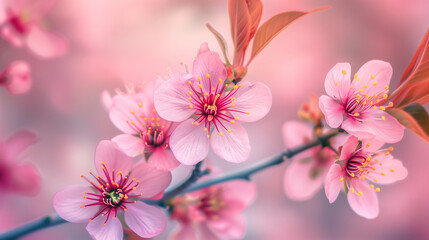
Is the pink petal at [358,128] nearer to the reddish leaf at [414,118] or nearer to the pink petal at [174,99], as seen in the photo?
the reddish leaf at [414,118]

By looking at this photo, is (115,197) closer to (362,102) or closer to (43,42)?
(362,102)

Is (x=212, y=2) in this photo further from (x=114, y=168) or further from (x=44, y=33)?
(x=114, y=168)

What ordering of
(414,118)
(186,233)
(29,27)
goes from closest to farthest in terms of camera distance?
(414,118)
(186,233)
(29,27)

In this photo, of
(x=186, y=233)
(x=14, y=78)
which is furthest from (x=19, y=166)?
(x=186, y=233)

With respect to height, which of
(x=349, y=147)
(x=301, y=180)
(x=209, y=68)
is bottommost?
(x=301, y=180)

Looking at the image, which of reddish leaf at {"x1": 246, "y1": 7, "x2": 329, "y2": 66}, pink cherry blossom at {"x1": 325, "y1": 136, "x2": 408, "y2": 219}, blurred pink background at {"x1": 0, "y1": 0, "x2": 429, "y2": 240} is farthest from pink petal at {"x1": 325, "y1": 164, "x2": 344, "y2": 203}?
blurred pink background at {"x1": 0, "y1": 0, "x2": 429, "y2": 240}

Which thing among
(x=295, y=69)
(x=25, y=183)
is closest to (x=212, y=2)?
(x=295, y=69)

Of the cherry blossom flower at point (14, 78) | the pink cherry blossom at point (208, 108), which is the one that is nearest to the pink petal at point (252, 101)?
the pink cherry blossom at point (208, 108)
